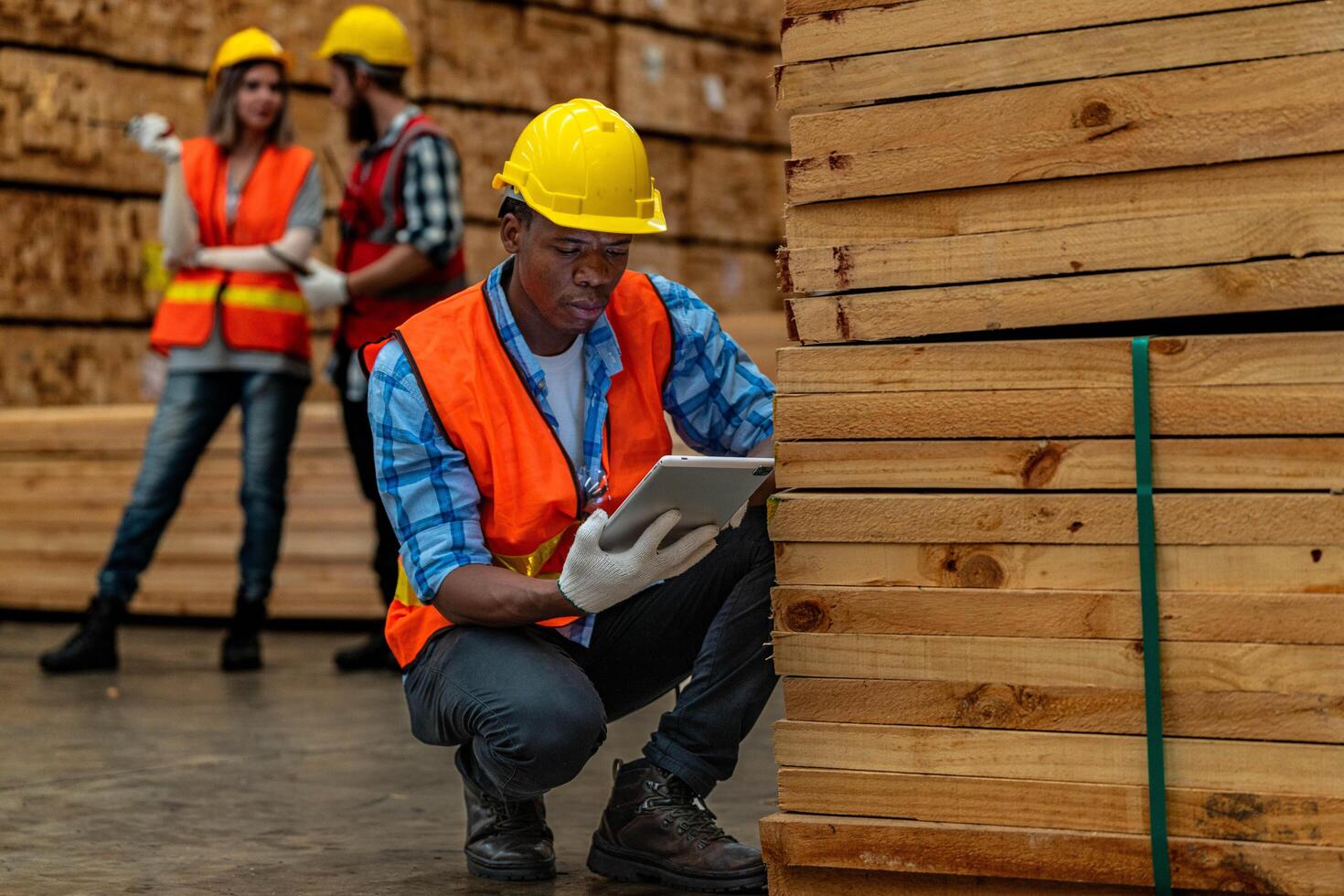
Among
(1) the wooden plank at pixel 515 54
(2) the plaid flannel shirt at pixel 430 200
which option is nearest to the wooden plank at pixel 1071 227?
(2) the plaid flannel shirt at pixel 430 200

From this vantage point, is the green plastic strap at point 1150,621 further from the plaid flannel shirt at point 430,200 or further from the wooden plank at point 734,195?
the wooden plank at point 734,195

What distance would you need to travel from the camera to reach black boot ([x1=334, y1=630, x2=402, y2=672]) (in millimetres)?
5605

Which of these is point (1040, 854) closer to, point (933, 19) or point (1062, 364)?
point (1062, 364)

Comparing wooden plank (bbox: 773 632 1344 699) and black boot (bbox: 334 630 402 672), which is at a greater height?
wooden plank (bbox: 773 632 1344 699)

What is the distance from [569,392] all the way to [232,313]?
2.54 metres

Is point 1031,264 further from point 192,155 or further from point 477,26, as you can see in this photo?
point 477,26

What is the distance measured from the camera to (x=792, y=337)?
8.75ft

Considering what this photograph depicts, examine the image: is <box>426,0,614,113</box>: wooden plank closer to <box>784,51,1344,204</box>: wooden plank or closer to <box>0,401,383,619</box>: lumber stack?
<box>0,401,383,619</box>: lumber stack

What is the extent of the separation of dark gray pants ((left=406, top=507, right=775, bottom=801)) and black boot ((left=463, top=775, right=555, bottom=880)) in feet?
0.14

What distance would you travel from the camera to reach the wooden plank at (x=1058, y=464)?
2336 mm

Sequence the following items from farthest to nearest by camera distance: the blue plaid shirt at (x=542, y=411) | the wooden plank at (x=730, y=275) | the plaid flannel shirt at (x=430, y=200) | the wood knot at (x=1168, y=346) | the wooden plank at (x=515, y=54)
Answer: the wooden plank at (x=730, y=275), the wooden plank at (x=515, y=54), the plaid flannel shirt at (x=430, y=200), the blue plaid shirt at (x=542, y=411), the wood knot at (x=1168, y=346)

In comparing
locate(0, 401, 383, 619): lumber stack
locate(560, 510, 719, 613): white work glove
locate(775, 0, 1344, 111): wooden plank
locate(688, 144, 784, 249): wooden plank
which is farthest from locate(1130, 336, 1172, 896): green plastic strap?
locate(688, 144, 784, 249): wooden plank

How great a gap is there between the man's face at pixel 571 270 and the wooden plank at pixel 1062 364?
38 cm

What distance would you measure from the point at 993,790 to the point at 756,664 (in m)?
0.61
